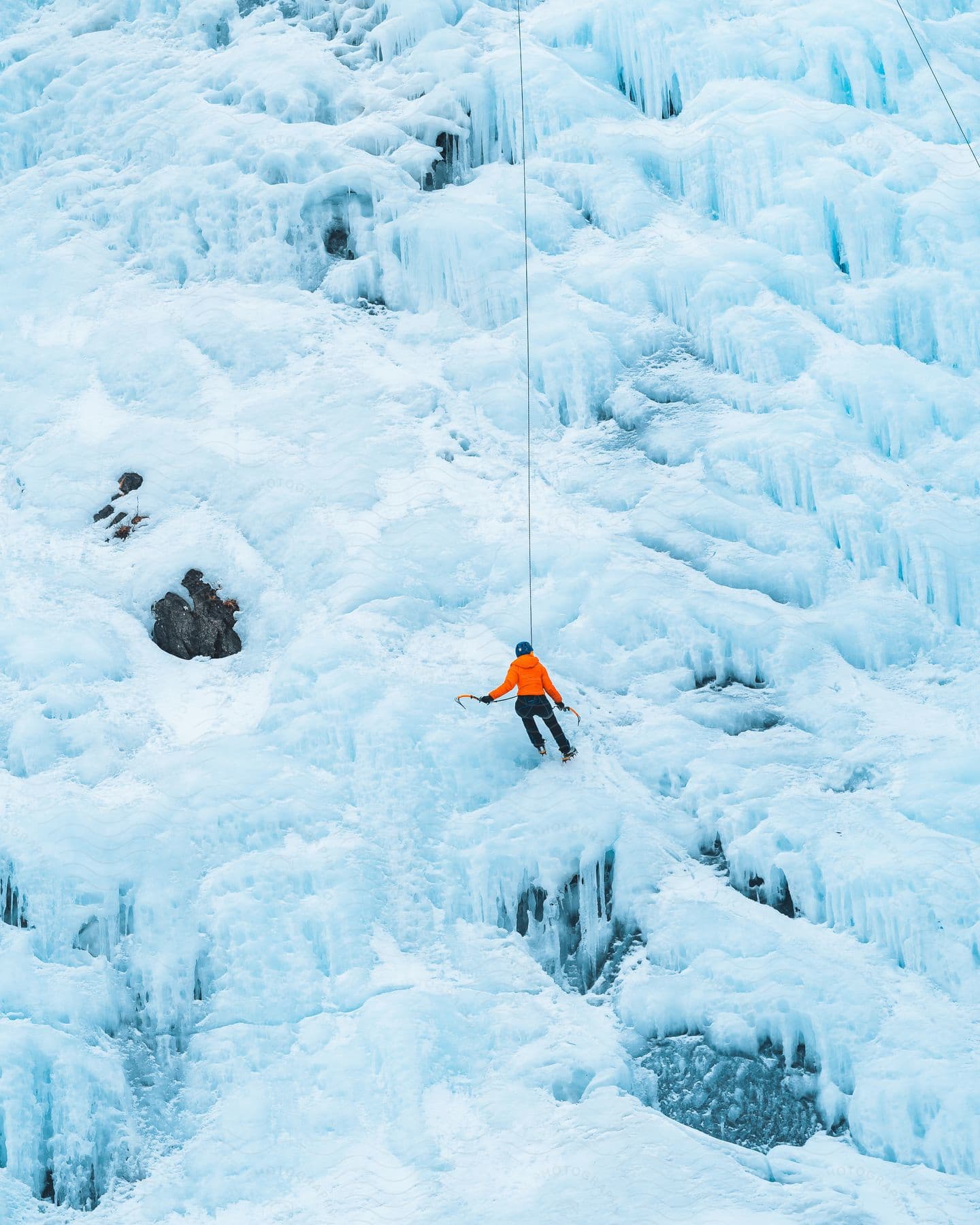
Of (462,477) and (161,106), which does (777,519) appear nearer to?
(462,477)

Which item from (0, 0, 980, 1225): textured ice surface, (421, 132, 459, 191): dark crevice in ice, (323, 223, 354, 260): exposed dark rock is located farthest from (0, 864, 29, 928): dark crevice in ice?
(421, 132, 459, 191): dark crevice in ice

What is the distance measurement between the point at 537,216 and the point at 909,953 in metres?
7.79

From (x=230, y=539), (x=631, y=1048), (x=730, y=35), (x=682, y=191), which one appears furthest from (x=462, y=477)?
(x=730, y=35)

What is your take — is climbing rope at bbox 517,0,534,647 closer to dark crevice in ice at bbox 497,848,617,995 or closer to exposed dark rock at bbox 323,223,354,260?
exposed dark rock at bbox 323,223,354,260

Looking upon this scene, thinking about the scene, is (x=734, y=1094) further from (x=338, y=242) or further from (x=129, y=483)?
(x=338, y=242)

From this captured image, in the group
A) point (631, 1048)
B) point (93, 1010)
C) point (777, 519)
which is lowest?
point (93, 1010)

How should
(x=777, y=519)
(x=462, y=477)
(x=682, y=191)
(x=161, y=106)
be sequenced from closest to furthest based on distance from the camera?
(x=777, y=519)
(x=462, y=477)
(x=682, y=191)
(x=161, y=106)

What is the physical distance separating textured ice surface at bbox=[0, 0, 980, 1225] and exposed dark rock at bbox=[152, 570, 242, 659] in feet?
0.36

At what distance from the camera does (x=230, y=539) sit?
9703 mm

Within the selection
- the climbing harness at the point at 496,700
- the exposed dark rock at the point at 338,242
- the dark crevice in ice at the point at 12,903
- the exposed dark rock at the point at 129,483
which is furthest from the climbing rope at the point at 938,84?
the dark crevice in ice at the point at 12,903

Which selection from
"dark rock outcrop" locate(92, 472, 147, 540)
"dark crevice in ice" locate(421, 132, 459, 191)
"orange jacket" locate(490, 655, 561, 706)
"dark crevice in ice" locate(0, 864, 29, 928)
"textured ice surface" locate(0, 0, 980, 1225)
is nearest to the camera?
"textured ice surface" locate(0, 0, 980, 1225)

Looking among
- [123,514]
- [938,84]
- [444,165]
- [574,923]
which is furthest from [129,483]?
[938,84]

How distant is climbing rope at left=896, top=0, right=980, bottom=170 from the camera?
11523 mm

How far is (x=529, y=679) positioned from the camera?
7.76 metres
